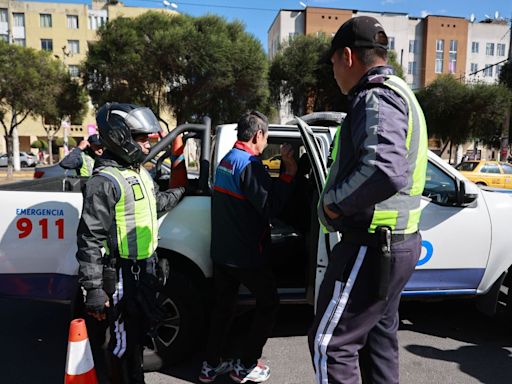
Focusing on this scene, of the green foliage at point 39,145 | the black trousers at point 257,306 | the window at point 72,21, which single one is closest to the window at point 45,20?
the window at point 72,21

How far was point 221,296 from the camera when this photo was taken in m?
2.77

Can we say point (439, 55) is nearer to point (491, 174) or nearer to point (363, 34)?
point (491, 174)

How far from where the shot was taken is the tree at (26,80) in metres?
19.2

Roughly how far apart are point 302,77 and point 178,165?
2154 cm

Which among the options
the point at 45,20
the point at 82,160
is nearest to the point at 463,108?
the point at 82,160

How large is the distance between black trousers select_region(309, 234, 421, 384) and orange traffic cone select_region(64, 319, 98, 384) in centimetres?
109

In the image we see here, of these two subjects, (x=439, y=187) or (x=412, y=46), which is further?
(x=412, y=46)

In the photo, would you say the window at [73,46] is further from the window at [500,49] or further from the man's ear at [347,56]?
the window at [500,49]

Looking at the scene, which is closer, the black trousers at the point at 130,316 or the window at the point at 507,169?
the black trousers at the point at 130,316

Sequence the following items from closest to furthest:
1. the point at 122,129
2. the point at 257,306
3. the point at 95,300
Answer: the point at 95,300
the point at 122,129
the point at 257,306

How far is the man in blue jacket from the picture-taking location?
98.2 inches

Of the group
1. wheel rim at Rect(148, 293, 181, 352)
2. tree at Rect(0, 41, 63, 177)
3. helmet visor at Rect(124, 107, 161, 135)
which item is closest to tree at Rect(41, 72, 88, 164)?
tree at Rect(0, 41, 63, 177)

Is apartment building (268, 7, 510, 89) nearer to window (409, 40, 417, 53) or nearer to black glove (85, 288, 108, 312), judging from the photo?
window (409, 40, 417, 53)

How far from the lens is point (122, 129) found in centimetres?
228
